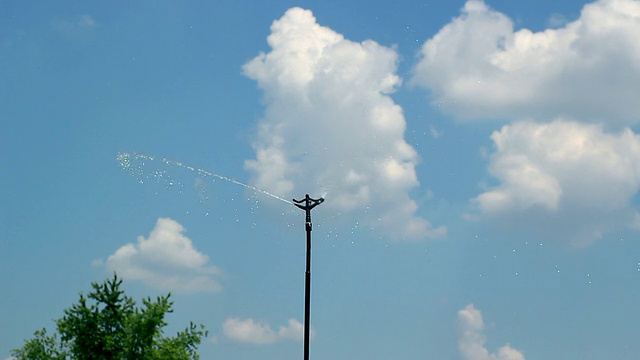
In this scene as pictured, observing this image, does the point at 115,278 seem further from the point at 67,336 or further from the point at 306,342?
the point at 306,342

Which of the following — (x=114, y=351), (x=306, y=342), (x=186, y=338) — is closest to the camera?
(x=306, y=342)

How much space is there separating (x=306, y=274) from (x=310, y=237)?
1.41 m

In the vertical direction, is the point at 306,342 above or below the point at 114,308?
below

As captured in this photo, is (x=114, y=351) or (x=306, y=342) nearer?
(x=306, y=342)

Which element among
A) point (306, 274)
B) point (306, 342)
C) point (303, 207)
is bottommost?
point (306, 342)

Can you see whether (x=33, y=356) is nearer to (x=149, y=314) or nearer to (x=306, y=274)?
(x=149, y=314)

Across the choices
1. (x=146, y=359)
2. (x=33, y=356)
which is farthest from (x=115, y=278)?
(x=33, y=356)

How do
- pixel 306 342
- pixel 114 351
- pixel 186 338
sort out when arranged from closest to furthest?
pixel 306 342
pixel 114 351
pixel 186 338

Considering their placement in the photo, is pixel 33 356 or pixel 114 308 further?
pixel 33 356

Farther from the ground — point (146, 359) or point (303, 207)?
point (303, 207)

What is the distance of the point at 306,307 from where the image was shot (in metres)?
30.5

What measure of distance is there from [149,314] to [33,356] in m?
7.28

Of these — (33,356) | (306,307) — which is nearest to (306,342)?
(306,307)

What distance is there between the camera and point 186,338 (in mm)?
38844
